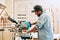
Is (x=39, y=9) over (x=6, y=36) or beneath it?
over

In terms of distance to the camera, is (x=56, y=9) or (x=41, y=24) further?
(x=56, y=9)

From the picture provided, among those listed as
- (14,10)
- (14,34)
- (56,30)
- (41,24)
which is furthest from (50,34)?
(14,10)

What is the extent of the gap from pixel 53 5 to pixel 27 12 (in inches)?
39.1

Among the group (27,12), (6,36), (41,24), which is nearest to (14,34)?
(6,36)

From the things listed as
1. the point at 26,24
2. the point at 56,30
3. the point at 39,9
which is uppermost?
the point at 39,9

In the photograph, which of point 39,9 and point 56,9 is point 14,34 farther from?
point 56,9

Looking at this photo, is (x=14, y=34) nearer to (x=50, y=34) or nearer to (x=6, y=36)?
(x=6, y=36)

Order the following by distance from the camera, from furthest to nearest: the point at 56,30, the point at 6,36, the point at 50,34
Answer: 1. the point at 56,30
2. the point at 50,34
3. the point at 6,36

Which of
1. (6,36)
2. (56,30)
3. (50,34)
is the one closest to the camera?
(6,36)

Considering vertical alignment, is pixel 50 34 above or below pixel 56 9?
below

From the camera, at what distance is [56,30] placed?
5.55m

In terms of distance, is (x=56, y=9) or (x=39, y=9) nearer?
(x=39, y=9)

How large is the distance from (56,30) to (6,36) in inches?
117

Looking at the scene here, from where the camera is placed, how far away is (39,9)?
→ 3131 millimetres
